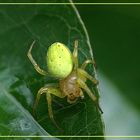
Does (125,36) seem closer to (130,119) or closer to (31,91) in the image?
(130,119)

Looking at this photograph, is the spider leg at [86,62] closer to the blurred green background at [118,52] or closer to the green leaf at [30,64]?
the green leaf at [30,64]

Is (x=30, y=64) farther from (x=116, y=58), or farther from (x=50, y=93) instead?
(x=116, y=58)

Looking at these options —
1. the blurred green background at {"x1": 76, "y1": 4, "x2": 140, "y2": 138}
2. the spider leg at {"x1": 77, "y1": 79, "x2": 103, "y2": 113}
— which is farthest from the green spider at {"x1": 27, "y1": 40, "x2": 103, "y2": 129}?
the blurred green background at {"x1": 76, "y1": 4, "x2": 140, "y2": 138}

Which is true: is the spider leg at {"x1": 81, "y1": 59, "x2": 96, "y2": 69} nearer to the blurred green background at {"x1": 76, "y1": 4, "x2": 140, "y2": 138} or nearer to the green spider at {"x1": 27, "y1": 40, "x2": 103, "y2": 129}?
the green spider at {"x1": 27, "y1": 40, "x2": 103, "y2": 129}

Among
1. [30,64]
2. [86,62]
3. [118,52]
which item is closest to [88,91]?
[86,62]

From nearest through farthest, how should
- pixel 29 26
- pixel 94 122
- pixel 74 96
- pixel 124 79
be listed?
pixel 94 122, pixel 29 26, pixel 74 96, pixel 124 79

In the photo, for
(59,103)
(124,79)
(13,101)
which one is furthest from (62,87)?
(13,101)
